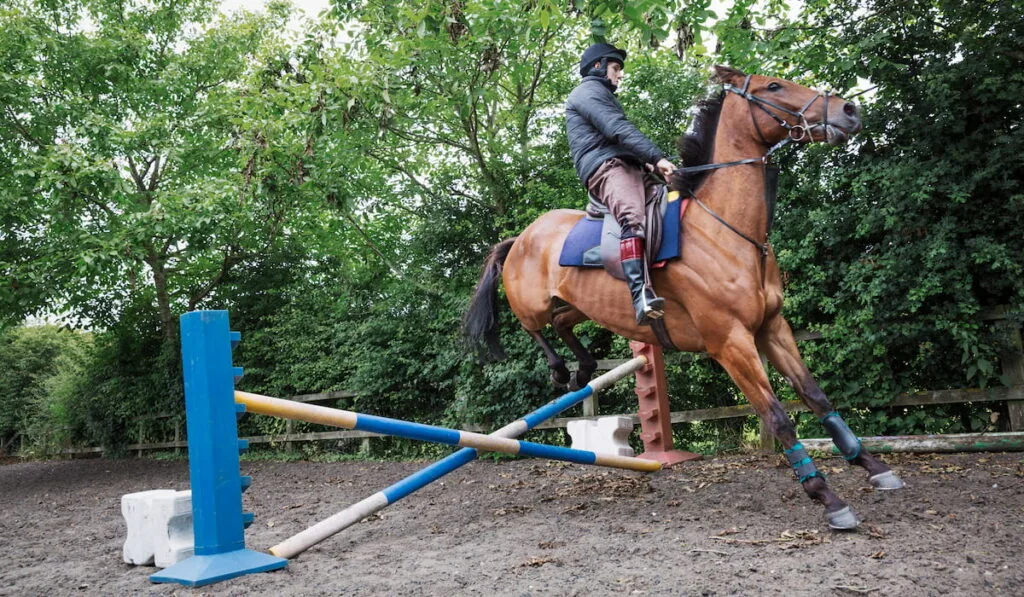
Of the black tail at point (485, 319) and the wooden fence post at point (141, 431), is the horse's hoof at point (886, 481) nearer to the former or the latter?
the black tail at point (485, 319)

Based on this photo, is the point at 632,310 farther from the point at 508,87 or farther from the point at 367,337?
the point at 508,87

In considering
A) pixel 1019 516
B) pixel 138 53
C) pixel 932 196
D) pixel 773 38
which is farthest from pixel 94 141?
pixel 1019 516

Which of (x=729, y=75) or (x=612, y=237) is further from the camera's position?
(x=612, y=237)

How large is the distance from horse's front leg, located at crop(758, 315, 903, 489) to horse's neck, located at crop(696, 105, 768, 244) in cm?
58

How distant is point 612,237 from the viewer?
3.96m

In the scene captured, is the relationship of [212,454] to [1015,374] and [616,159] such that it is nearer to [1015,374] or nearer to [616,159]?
[616,159]

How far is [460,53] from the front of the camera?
296 inches

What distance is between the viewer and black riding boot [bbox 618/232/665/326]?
11.6 feet

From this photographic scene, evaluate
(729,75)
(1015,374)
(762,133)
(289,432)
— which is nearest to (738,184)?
(762,133)

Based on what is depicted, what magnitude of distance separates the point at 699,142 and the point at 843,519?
2.09 meters

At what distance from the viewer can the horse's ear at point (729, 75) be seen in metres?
3.79

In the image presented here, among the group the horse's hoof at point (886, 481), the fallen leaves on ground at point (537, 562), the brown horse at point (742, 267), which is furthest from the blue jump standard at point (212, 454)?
the horse's hoof at point (886, 481)

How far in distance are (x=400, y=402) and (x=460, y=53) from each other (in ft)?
15.1

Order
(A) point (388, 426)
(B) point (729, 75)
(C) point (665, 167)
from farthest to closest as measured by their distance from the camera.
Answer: (B) point (729, 75) → (C) point (665, 167) → (A) point (388, 426)
